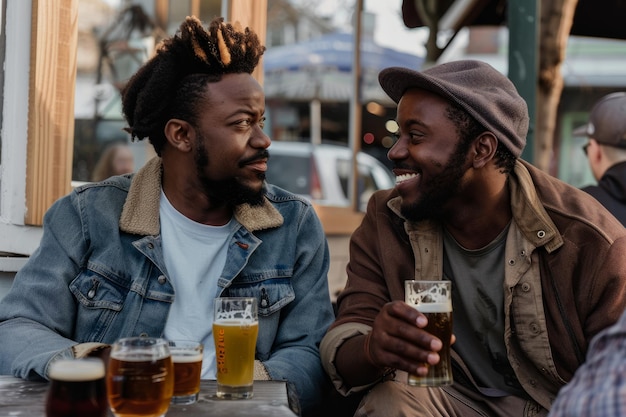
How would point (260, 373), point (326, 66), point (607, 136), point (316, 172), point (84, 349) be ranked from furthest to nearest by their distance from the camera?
point (326, 66), point (316, 172), point (607, 136), point (260, 373), point (84, 349)

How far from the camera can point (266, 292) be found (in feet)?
10.5

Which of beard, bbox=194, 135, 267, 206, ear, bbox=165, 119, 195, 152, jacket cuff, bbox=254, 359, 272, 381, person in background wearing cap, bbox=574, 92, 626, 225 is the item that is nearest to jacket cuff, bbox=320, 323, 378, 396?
jacket cuff, bbox=254, 359, 272, 381

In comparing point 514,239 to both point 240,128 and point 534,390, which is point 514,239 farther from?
point 240,128

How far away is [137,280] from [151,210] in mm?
281

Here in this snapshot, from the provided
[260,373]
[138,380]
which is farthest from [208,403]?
[260,373]

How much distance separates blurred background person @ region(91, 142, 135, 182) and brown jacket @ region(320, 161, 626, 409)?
334 cm

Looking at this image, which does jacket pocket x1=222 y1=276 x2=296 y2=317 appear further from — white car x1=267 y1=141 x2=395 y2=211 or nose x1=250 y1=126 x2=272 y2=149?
white car x1=267 y1=141 x2=395 y2=211

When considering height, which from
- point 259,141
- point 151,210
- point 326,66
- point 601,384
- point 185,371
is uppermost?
point 326,66

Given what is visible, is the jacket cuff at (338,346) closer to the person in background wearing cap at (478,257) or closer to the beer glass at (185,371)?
the person in background wearing cap at (478,257)

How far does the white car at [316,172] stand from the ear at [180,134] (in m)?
5.50

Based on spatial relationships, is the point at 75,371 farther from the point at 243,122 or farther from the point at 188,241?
the point at 243,122

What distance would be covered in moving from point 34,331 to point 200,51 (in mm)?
1206

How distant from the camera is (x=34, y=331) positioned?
286 cm

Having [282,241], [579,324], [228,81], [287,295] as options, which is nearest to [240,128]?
[228,81]
